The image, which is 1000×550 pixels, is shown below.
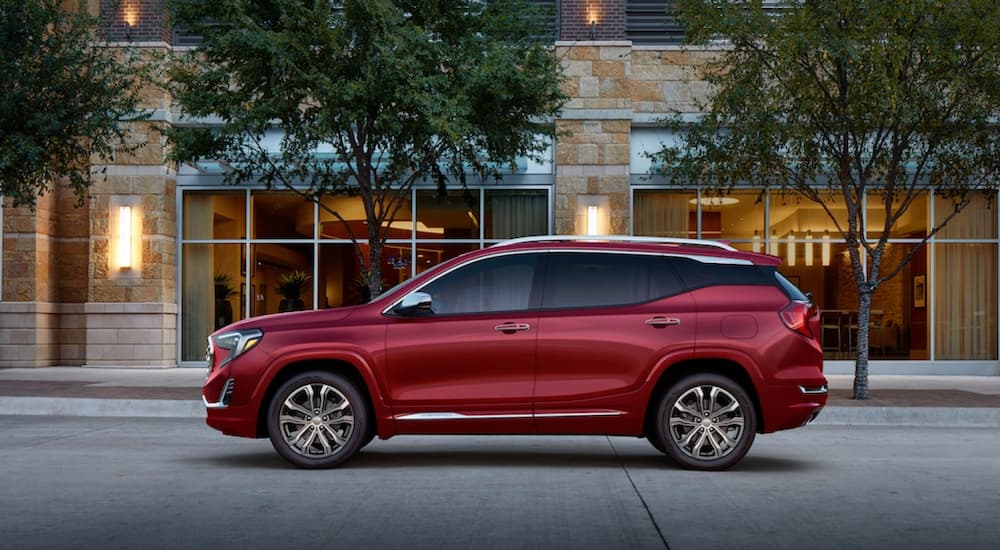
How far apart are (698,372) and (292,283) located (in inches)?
590

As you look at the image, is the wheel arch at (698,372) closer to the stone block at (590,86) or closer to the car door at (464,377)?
the car door at (464,377)

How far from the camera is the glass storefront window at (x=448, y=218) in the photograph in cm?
2308

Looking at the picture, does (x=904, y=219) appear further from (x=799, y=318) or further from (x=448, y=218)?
(x=799, y=318)

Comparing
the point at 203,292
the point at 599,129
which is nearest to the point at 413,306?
the point at 599,129

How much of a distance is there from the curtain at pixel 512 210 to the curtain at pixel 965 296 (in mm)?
7667

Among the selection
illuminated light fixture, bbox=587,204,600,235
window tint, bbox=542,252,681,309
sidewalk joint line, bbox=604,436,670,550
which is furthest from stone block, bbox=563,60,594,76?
window tint, bbox=542,252,681,309

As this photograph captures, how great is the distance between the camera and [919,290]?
22.8 m

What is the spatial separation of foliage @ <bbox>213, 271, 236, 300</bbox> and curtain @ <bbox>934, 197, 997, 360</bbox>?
13.6m

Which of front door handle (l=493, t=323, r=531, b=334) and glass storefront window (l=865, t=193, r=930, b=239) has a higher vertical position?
glass storefront window (l=865, t=193, r=930, b=239)

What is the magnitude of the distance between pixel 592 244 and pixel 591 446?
2.66 meters

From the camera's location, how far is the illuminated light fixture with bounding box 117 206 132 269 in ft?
76.1

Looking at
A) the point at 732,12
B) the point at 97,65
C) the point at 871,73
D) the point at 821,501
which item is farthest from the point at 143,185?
the point at 821,501

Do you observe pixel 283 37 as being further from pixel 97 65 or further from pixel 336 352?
pixel 336 352

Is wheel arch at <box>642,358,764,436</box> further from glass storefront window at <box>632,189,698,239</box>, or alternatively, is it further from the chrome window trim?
glass storefront window at <box>632,189,698,239</box>
